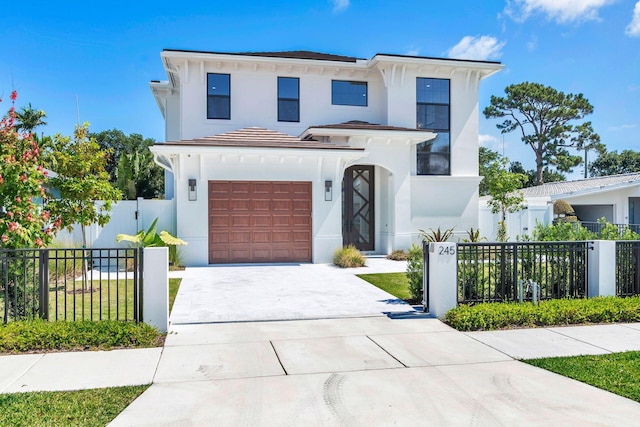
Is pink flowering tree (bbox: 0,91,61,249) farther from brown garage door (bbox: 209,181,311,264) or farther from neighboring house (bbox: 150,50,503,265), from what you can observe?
brown garage door (bbox: 209,181,311,264)

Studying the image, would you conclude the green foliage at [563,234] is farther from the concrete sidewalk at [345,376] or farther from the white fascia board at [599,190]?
Answer: the white fascia board at [599,190]

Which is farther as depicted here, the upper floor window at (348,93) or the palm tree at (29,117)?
the palm tree at (29,117)

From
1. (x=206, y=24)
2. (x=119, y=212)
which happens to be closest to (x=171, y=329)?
(x=119, y=212)

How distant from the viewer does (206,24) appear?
17484mm

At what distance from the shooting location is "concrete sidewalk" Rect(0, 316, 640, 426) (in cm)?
435

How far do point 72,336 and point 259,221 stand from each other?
8992 mm

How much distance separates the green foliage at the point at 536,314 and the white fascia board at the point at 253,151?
311 inches

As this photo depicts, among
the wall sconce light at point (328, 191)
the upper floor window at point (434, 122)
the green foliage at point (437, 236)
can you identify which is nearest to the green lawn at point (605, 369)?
the green foliage at point (437, 236)

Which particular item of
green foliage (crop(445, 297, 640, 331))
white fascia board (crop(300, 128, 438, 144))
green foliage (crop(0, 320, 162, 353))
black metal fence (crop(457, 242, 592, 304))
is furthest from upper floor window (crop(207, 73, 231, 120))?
green foliage (crop(445, 297, 640, 331))

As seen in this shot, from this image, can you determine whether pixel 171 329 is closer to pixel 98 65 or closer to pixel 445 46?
pixel 445 46

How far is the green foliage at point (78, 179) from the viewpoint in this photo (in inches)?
414

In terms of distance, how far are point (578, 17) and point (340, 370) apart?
60.9 feet

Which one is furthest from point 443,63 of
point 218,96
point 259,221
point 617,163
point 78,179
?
point 617,163

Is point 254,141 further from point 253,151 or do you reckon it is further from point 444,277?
point 444,277
